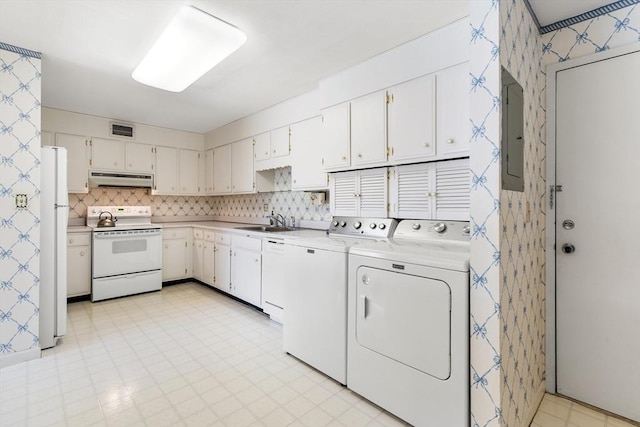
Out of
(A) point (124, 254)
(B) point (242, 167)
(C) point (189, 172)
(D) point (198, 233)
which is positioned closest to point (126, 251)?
(A) point (124, 254)

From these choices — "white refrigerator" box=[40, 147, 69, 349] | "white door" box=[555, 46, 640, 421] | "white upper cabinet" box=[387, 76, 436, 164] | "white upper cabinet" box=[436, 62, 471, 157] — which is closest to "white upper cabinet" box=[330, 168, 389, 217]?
"white upper cabinet" box=[387, 76, 436, 164]

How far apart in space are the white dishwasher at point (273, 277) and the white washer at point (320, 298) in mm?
611

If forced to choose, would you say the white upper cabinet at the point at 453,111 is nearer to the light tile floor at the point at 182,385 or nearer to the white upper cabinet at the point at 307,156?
the white upper cabinet at the point at 307,156

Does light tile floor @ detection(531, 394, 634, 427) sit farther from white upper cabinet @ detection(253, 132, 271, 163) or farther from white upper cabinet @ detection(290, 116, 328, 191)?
white upper cabinet @ detection(253, 132, 271, 163)

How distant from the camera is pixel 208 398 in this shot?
202cm

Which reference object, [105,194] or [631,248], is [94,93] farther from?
[631,248]

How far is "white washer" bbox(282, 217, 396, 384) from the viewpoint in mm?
2133

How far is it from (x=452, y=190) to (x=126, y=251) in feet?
13.7

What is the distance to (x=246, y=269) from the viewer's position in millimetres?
3713

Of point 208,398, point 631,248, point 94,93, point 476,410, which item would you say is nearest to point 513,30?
point 631,248

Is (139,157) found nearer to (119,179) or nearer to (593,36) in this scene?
(119,179)

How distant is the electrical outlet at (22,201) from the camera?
98.4 inches

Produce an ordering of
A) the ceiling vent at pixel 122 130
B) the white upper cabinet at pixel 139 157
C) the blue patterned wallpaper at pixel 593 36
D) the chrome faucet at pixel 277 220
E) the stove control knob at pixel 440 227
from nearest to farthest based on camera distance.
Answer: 1. the blue patterned wallpaper at pixel 593 36
2. the stove control knob at pixel 440 227
3. the chrome faucet at pixel 277 220
4. the ceiling vent at pixel 122 130
5. the white upper cabinet at pixel 139 157

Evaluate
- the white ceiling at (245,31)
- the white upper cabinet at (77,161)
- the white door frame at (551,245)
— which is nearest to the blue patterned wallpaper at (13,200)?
the white ceiling at (245,31)
